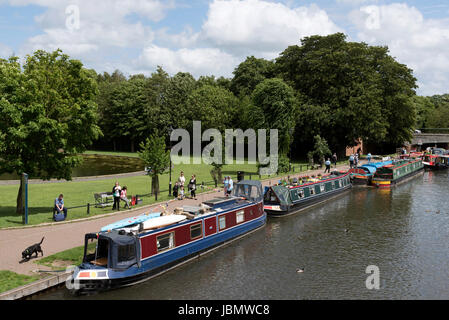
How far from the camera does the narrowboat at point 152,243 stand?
1516 centimetres

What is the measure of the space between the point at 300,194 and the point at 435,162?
4076cm

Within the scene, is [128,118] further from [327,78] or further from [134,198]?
[134,198]

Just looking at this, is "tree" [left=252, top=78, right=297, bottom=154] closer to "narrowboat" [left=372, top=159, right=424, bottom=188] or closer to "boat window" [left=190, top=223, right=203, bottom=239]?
"narrowboat" [left=372, top=159, right=424, bottom=188]

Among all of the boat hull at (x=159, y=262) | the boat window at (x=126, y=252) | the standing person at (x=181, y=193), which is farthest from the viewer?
the standing person at (x=181, y=193)

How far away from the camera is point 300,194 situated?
31203 mm

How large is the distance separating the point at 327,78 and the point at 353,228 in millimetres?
39099

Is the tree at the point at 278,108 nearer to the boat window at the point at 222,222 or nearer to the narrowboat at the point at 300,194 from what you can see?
the narrowboat at the point at 300,194

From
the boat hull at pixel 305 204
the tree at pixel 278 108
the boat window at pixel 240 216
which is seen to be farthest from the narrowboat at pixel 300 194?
the tree at pixel 278 108

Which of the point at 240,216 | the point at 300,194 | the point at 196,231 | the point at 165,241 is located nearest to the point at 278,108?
the point at 300,194

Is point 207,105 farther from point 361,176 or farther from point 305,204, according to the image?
point 305,204

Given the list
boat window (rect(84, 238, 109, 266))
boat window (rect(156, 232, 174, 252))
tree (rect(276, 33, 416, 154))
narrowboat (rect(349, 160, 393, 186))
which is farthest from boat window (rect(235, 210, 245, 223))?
tree (rect(276, 33, 416, 154))

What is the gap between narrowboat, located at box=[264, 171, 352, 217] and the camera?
28531 millimetres

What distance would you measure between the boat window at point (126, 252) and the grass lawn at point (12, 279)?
309cm

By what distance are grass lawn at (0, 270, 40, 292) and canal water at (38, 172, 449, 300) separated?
0.84 metres
